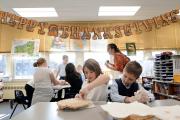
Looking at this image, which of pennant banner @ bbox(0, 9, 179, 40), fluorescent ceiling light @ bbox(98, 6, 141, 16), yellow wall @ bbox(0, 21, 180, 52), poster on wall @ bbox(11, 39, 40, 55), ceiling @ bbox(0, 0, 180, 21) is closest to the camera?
pennant banner @ bbox(0, 9, 179, 40)

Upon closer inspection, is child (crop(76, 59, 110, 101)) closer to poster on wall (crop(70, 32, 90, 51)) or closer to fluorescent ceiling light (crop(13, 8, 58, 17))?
fluorescent ceiling light (crop(13, 8, 58, 17))

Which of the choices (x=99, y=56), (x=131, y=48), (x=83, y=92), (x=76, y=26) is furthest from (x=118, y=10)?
(x=83, y=92)

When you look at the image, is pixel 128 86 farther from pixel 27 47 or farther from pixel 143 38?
pixel 27 47

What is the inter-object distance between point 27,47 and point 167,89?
14.1 ft

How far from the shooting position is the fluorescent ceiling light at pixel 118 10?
5.61 m

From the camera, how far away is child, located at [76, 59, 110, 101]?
2091mm

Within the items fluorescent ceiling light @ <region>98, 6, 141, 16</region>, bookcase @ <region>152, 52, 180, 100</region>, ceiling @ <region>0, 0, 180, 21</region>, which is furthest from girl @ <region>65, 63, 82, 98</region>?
fluorescent ceiling light @ <region>98, 6, 141, 16</region>

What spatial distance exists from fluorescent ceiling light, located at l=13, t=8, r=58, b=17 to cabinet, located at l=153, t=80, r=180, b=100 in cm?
312

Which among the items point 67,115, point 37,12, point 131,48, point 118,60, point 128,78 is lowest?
point 67,115

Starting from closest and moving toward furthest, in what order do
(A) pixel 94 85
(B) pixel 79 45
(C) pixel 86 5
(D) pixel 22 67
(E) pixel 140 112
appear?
(E) pixel 140 112
(A) pixel 94 85
(C) pixel 86 5
(B) pixel 79 45
(D) pixel 22 67

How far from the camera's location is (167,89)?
181 inches

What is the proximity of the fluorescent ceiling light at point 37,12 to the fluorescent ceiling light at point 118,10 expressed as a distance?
1258 millimetres

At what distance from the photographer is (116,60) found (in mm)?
3912

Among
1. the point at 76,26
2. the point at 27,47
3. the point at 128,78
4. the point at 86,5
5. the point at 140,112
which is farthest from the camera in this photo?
the point at 27,47
